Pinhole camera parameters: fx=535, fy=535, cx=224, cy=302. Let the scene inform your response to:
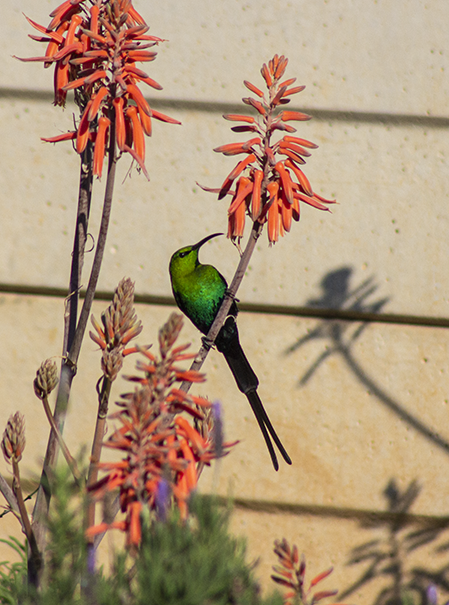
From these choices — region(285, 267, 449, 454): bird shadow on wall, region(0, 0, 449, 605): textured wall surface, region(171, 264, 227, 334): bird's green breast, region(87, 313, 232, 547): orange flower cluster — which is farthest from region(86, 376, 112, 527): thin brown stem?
region(285, 267, 449, 454): bird shadow on wall

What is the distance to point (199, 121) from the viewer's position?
2445 millimetres

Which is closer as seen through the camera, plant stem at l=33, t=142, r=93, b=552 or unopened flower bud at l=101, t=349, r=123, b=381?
unopened flower bud at l=101, t=349, r=123, b=381

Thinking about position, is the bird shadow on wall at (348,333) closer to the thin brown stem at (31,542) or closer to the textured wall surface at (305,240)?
the textured wall surface at (305,240)

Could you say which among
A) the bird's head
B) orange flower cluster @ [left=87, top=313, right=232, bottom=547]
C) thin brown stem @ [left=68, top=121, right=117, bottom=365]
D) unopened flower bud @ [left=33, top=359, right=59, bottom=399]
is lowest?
orange flower cluster @ [left=87, top=313, right=232, bottom=547]

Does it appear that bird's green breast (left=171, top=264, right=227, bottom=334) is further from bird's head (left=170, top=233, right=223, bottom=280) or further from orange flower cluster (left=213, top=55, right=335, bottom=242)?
orange flower cluster (left=213, top=55, right=335, bottom=242)

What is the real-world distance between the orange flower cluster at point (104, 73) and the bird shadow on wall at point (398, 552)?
201cm

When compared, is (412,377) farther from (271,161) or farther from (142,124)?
(142,124)

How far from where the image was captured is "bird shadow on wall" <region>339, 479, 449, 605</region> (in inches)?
98.2

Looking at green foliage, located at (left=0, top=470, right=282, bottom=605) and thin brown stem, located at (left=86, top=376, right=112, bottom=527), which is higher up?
thin brown stem, located at (left=86, top=376, right=112, bottom=527)

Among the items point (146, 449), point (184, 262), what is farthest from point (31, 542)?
point (184, 262)

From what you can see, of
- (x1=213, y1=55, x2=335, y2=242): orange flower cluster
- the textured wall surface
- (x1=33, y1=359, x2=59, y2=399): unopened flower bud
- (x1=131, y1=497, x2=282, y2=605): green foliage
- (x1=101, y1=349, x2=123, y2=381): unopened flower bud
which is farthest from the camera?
the textured wall surface

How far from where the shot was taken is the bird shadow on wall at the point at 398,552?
249cm

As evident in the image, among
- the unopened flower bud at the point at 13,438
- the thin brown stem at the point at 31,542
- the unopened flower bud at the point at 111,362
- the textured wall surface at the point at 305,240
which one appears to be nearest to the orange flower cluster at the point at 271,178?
the unopened flower bud at the point at 111,362

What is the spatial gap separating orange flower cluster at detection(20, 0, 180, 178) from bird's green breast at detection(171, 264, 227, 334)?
0.79 m
